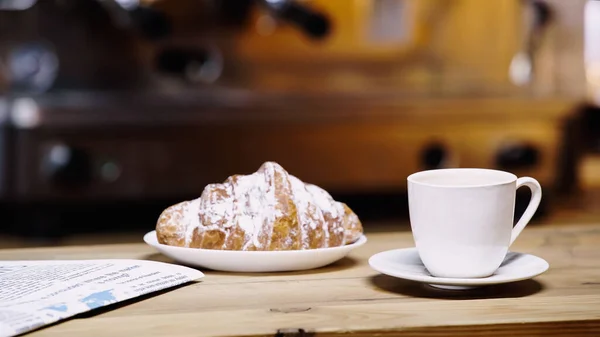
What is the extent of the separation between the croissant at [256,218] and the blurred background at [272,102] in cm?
98

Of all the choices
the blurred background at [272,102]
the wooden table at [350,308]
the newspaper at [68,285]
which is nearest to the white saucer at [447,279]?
the wooden table at [350,308]

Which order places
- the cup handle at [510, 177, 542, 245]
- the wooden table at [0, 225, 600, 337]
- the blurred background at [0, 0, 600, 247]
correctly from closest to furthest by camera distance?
the wooden table at [0, 225, 600, 337] → the cup handle at [510, 177, 542, 245] → the blurred background at [0, 0, 600, 247]

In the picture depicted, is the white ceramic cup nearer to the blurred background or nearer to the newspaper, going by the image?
the newspaper

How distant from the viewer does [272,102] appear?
202 centimetres

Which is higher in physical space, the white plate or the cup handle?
the cup handle

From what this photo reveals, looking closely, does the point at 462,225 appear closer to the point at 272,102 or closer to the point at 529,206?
the point at 529,206

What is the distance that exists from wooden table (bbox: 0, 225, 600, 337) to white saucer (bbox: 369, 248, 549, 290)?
0.01m

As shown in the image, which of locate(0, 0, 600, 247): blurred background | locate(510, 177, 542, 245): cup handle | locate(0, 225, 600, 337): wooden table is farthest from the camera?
locate(0, 0, 600, 247): blurred background

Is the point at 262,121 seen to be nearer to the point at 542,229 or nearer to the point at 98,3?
the point at 98,3

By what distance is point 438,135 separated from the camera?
2074 mm

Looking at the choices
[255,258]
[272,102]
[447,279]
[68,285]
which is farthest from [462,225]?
[272,102]

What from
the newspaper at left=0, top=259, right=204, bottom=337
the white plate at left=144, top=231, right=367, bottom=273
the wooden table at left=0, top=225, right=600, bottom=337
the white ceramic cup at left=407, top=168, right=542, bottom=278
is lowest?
the wooden table at left=0, top=225, right=600, bottom=337

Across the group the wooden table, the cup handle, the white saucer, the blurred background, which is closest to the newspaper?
the wooden table

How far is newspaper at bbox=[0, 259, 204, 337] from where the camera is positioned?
0.73 m
